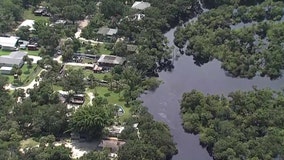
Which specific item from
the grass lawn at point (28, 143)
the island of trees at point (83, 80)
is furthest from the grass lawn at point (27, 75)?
the grass lawn at point (28, 143)

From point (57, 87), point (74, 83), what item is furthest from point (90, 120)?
point (57, 87)

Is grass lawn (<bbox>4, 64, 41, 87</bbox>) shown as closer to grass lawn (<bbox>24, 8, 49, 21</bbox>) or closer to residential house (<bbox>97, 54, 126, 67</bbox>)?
residential house (<bbox>97, 54, 126, 67</bbox>)

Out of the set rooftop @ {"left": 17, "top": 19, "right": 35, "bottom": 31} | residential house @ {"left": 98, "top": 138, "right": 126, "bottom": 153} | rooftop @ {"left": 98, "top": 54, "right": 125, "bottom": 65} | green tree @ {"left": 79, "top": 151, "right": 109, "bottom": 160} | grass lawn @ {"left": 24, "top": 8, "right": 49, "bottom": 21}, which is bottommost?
grass lawn @ {"left": 24, "top": 8, "right": 49, "bottom": 21}

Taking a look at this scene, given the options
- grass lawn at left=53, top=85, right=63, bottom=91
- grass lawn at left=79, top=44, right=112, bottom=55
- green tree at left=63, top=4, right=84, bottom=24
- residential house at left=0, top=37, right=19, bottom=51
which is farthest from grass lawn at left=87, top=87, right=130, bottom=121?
green tree at left=63, top=4, right=84, bottom=24

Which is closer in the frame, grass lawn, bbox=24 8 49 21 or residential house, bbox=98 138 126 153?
residential house, bbox=98 138 126 153

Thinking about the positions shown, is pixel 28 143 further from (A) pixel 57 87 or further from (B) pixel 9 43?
(B) pixel 9 43

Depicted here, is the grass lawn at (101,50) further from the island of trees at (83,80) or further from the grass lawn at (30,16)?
the grass lawn at (30,16)
